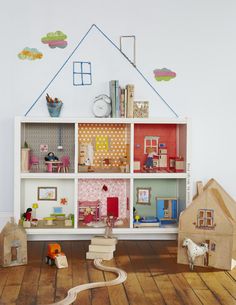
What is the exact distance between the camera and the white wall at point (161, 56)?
12.8 ft

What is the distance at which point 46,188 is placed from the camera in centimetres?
399

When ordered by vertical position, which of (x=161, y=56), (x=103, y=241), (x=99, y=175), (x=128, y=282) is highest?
(x=161, y=56)

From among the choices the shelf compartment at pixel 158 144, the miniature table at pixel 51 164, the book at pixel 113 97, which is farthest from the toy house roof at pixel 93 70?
the miniature table at pixel 51 164

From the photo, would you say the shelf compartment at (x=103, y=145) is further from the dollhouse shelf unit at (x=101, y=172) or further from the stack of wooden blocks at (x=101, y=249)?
the stack of wooden blocks at (x=101, y=249)

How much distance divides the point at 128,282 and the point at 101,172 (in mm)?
1021

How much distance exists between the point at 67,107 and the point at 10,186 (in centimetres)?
68

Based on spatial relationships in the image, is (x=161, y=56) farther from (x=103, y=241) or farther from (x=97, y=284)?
(x=97, y=284)

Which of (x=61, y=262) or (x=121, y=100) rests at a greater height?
(x=121, y=100)

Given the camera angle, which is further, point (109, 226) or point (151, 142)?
point (151, 142)

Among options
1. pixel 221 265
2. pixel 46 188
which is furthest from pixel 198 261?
pixel 46 188

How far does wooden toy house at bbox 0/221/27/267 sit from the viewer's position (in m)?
3.25

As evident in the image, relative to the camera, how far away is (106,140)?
3.98 meters

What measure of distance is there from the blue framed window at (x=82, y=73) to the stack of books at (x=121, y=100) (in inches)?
7.6

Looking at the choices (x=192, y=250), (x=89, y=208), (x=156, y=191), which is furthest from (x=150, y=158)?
(x=192, y=250)
